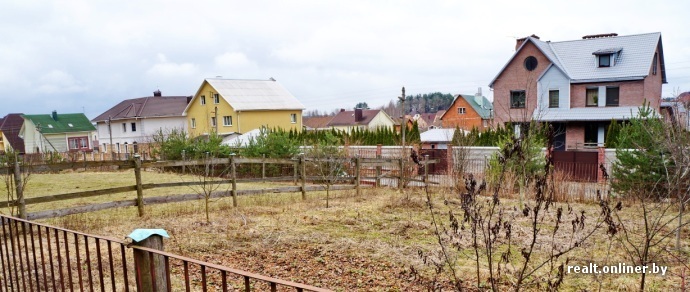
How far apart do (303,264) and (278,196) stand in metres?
6.75

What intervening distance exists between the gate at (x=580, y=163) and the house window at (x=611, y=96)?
10.3 metres

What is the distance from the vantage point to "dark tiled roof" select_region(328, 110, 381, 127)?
198ft

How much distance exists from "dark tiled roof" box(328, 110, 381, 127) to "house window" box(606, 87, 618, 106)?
36020 mm

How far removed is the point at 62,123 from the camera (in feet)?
163

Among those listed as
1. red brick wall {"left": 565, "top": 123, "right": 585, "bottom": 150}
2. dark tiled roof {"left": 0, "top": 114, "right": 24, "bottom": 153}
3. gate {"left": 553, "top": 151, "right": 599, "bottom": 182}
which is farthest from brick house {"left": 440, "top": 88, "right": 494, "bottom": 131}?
dark tiled roof {"left": 0, "top": 114, "right": 24, "bottom": 153}

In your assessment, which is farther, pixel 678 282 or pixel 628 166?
pixel 628 166

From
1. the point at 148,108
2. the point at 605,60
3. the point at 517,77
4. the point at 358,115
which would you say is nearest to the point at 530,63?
the point at 517,77

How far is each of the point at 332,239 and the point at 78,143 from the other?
173ft

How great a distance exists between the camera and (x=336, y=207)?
1065 cm

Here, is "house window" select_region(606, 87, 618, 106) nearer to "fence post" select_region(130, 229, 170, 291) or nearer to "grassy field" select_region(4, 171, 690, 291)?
"grassy field" select_region(4, 171, 690, 291)

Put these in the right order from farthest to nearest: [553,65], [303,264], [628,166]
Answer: [553,65] → [628,166] → [303,264]

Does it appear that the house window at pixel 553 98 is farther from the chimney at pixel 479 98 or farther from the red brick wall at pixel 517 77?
the chimney at pixel 479 98

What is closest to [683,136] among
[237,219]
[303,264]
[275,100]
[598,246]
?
[598,246]

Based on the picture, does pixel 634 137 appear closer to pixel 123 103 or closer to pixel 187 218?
pixel 187 218
